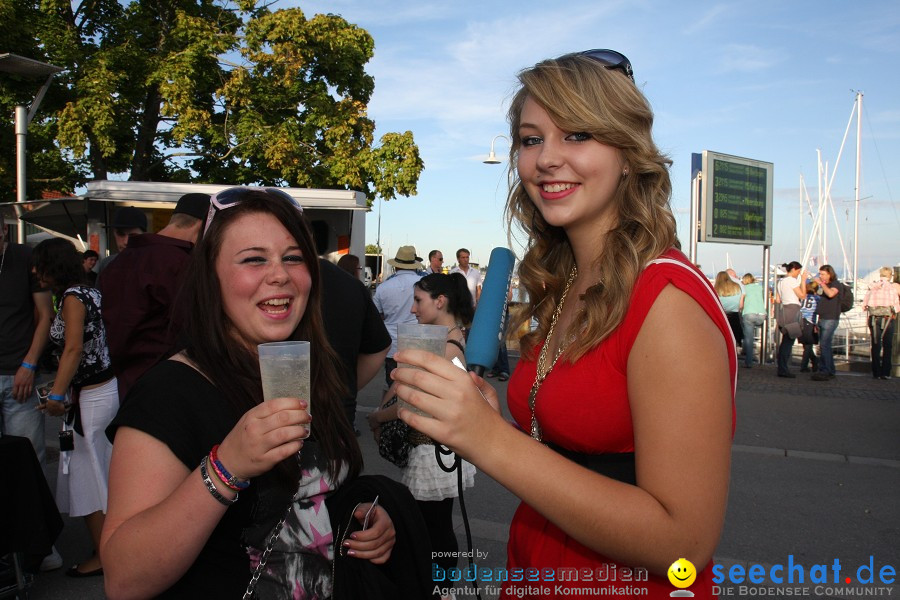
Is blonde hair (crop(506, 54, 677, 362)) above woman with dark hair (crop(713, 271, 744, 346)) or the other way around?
above

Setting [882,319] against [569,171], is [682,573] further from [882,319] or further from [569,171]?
[882,319]

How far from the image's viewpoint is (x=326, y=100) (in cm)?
2005

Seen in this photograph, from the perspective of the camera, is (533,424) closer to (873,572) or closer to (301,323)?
(301,323)

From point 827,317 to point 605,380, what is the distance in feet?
42.4

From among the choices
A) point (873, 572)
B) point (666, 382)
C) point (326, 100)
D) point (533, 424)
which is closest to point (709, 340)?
point (666, 382)

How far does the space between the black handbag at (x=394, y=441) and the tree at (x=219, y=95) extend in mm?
16222

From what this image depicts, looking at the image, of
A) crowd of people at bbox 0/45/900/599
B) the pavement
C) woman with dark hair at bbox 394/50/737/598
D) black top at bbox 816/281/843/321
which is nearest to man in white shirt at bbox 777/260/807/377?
black top at bbox 816/281/843/321

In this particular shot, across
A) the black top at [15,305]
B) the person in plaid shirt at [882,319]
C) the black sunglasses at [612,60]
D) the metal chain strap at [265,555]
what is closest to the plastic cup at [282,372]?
the metal chain strap at [265,555]

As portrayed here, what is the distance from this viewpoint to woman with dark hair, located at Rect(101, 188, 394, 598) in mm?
1503

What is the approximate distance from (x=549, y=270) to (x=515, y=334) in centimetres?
23

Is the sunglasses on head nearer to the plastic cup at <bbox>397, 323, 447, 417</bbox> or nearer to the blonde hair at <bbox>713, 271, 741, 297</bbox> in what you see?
the plastic cup at <bbox>397, 323, 447, 417</bbox>

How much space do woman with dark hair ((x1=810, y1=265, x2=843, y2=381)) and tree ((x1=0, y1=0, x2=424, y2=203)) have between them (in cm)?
1159

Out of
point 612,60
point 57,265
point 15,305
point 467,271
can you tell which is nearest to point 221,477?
point 612,60

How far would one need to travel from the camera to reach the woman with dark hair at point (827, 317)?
12375mm
